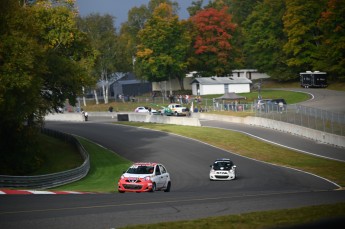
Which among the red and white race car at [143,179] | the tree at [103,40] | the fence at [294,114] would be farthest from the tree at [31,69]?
the tree at [103,40]

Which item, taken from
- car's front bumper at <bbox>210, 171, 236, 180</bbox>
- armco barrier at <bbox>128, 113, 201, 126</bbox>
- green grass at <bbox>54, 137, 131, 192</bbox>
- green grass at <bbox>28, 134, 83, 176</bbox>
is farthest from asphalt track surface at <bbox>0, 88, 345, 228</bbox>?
armco barrier at <bbox>128, 113, 201, 126</bbox>

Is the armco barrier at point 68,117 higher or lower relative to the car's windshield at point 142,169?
higher

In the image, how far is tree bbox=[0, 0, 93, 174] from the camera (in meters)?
37.0

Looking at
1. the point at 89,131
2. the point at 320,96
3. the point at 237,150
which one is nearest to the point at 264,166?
the point at 237,150

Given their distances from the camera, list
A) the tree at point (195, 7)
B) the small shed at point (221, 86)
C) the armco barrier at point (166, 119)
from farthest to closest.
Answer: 1. the tree at point (195, 7)
2. the small shed at point (221, 86)
3. the armco barrier at point (166, 119)

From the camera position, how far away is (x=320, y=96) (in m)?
85.5

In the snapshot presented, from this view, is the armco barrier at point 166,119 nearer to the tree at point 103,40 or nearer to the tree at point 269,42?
the tree at point 103,40

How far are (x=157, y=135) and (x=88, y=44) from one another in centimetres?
1245

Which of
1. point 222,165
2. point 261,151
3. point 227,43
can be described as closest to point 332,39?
point 227,43

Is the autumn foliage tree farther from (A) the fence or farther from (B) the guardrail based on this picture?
(B) the guardrail

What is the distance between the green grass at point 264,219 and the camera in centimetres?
1541

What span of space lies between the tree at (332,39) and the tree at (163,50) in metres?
22.7

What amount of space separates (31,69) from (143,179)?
1566cm

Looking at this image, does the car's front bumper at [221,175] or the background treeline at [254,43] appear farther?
the background treeline at [254,43]
